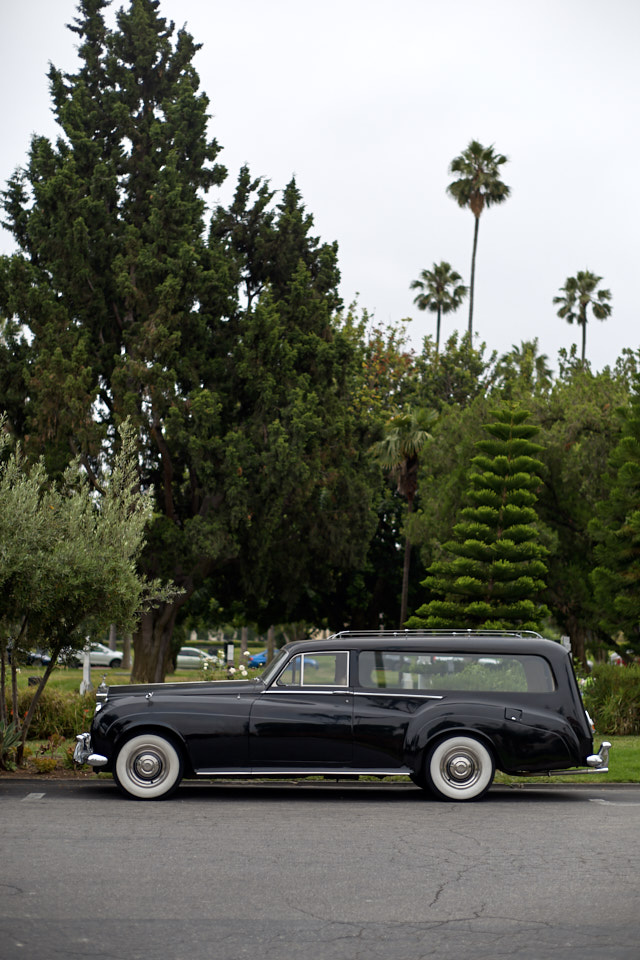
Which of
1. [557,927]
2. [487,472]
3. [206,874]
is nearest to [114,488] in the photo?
[206,874]

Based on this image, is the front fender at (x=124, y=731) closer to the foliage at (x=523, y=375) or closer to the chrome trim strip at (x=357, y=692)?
the chrome trim strip at (x=357, y=692)

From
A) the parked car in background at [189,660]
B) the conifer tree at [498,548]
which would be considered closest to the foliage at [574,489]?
the conifer tree at [498,548]

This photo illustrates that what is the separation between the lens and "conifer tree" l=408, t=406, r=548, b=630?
29.8 m

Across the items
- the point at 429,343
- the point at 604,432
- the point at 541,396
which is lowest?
the point at 604,432

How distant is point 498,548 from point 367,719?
18.3 m

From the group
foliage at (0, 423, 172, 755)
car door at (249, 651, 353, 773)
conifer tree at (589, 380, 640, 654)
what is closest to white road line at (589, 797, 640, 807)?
car door at (249, 651, 353, 773)

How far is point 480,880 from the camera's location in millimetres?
7867

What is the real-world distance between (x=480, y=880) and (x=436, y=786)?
13.5ft

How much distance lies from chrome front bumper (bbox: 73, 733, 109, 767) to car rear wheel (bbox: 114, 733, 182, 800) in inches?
7.0

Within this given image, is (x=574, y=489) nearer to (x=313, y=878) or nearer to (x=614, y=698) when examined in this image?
(x=614, y=698)

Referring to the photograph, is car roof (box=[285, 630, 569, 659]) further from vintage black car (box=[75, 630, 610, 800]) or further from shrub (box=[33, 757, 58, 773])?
shrub (box=[33, 757, 58, 773])

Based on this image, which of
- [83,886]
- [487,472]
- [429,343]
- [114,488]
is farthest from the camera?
[429,343]

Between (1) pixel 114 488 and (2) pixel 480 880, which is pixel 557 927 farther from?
(1) pixel 114 488

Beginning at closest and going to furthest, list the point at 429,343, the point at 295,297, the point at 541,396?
1. the point at 295,297
2. the point at 541,396
3. the point at 429,343
